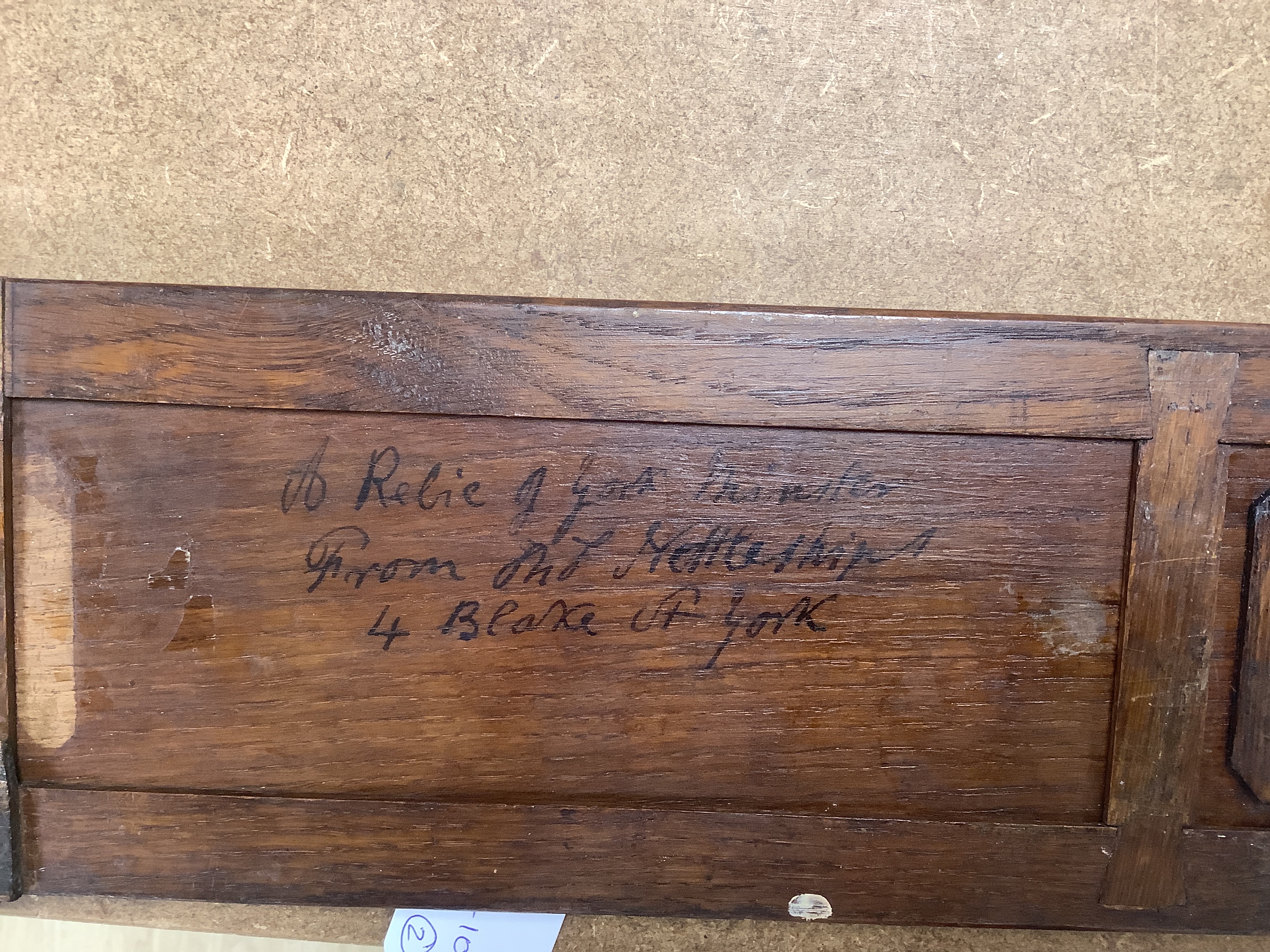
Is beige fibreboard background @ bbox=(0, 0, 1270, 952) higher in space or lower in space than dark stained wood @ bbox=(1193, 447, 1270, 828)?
higher

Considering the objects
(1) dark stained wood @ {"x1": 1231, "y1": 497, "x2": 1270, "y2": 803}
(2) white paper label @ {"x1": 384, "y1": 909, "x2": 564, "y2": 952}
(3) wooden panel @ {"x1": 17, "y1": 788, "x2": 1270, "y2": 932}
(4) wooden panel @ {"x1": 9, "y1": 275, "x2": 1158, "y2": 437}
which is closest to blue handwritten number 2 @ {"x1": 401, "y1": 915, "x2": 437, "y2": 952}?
(2) white paper label @ {"x1": 384, "y1": 909, "x2": 564, "y2": 952}

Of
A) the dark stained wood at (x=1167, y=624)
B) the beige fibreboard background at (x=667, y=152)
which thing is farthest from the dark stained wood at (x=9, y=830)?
the dark stained wood at (x=1167, y=624)

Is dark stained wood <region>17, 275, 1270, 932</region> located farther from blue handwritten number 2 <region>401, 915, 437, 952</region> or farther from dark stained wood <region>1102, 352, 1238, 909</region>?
blue handwritten number 2 <region>401, 915, 437, 952</region>

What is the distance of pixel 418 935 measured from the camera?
2.94 ft

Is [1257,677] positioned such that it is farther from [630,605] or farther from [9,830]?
[9,830]

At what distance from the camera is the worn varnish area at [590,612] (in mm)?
727

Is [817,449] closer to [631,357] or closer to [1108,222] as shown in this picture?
[631,357]

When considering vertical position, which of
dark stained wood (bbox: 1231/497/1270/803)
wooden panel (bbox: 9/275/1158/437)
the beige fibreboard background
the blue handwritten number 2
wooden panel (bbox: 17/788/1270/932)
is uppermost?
the beige fibreboard background

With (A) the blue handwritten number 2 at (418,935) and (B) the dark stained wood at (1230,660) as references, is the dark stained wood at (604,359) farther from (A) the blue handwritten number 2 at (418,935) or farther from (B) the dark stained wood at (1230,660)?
(A) the blue handwritten number 2 at (418,935)

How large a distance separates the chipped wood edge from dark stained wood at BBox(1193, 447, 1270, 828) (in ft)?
3.68

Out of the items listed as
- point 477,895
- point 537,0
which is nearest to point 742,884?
point 477,895

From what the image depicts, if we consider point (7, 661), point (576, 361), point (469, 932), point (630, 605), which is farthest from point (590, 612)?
point (7, 661)

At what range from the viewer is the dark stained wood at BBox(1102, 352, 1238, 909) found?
2.33 feet

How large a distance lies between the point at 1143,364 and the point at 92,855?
1.10 m
